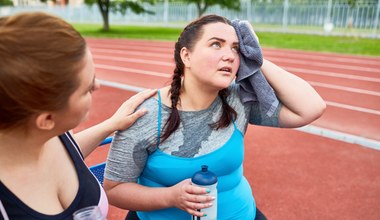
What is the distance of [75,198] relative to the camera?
132 cm

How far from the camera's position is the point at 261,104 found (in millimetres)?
1789

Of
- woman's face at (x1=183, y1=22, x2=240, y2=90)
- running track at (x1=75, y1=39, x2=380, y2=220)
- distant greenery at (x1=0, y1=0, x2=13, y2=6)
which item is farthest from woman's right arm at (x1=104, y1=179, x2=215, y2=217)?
distant greenery at (x1=0, y1=0, x2=13, y2=6)

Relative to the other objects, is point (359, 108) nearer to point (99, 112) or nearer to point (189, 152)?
point (99, 112)

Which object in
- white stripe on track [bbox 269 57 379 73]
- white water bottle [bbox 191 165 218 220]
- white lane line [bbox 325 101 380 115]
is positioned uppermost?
white water bottle [bbox 191 165 218 220]

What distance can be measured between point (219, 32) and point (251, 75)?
0.82 ft

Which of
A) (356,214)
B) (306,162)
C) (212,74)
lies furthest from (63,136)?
(306,162)

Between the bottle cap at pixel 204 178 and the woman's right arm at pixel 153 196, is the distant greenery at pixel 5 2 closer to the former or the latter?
the woman's right arm at pixel 153 196

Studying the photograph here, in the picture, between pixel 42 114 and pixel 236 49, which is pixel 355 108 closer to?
pixel 236 49

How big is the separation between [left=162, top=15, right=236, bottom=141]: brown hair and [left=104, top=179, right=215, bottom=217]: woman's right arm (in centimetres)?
23

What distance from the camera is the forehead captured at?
5.48 ft

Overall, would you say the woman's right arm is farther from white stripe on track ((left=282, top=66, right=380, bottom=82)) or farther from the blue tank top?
white stripe on track ((left=282, top=66, right=380, bottom=82))

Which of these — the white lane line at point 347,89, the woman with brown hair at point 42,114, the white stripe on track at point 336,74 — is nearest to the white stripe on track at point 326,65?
the white stripe on track at point 336,74

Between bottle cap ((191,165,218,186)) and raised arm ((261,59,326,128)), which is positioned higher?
raised arm ((261,59,326,128))

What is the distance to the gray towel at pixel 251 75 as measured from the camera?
170cm
